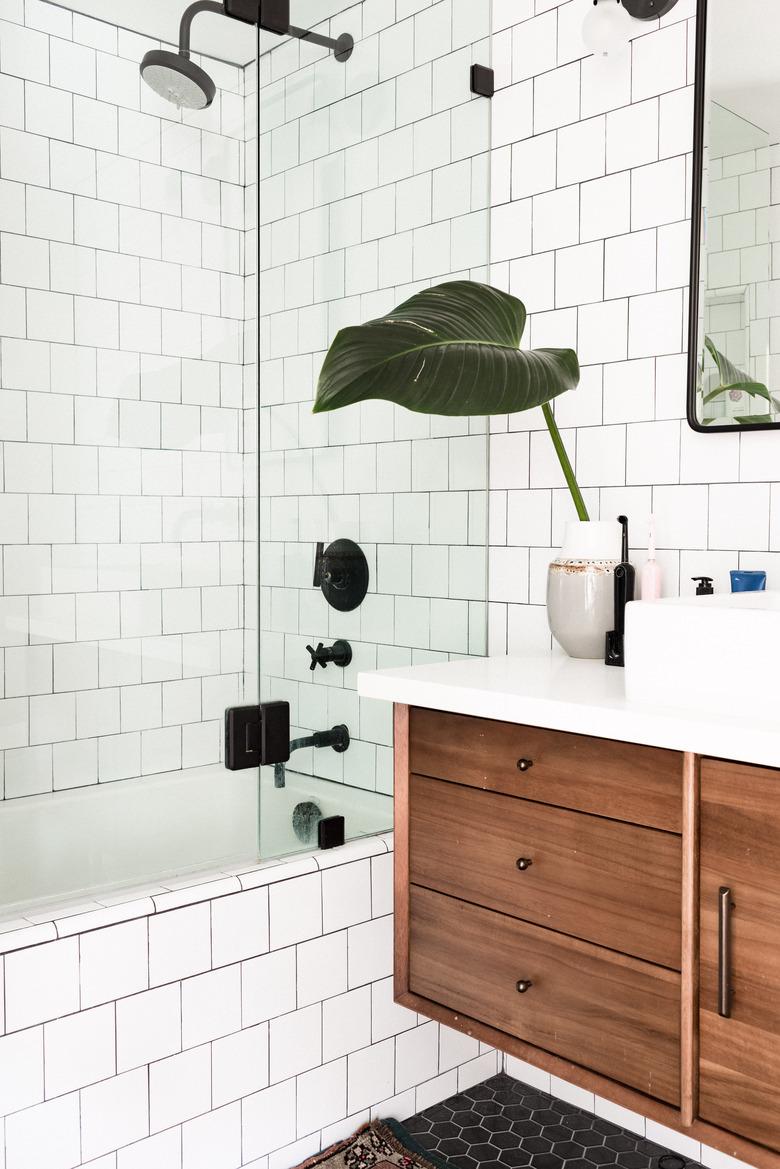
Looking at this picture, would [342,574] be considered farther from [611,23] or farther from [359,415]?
[611,23]

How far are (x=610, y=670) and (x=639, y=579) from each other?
0.28 metres

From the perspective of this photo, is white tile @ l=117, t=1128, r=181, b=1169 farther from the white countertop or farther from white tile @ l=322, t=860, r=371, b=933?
the white countertop

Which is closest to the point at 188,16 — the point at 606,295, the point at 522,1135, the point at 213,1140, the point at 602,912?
the point at 606,295

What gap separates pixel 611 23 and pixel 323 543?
112 cm

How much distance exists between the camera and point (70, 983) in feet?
4.96

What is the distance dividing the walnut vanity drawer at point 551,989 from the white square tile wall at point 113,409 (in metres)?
0.53

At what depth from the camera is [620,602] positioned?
175cm

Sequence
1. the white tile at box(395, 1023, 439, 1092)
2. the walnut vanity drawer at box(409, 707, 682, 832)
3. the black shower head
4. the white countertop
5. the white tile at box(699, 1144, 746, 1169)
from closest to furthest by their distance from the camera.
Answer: the white countertop, the walnut vanity drawer at box(409, 707, 682, 832), the black shower head, the white tile at box(699, 1144, 746, 1169), the white tile at box(395, 1023, 439, 1092)

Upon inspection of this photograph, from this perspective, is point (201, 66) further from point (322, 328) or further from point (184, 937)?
point (184, 937)

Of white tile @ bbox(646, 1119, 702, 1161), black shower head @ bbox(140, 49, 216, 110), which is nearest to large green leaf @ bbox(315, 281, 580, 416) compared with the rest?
black shower head @ bbox(140, 49, 216, 110)

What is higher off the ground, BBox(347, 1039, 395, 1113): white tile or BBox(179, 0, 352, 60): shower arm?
BBox(179, 0, 352, 60): shower arm

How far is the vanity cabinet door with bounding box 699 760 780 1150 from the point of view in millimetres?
1171

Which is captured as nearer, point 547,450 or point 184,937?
point 184,937

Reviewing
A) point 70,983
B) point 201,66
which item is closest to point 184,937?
point 70,983
